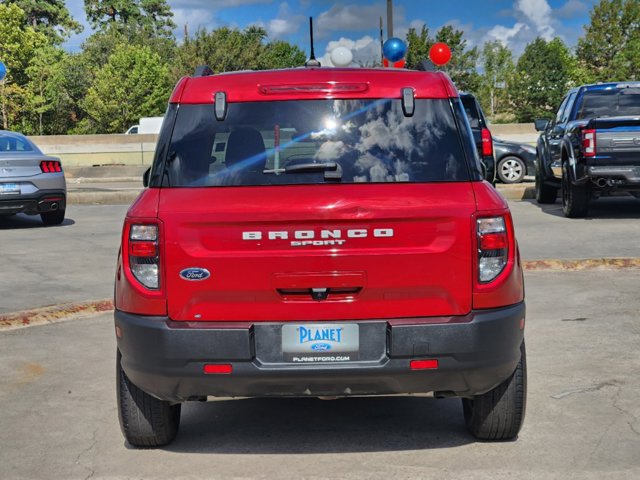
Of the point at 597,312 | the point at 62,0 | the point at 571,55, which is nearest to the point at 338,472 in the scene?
the point at 597,312

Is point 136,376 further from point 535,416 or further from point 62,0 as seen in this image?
point 62,0

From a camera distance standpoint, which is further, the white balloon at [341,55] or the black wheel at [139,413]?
the white balloon at [341,55]

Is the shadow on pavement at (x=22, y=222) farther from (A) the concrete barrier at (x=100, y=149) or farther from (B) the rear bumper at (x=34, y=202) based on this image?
(A) the concrete barrier at (x=100, y=149)

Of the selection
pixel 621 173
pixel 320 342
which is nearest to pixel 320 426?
pixel 320 342

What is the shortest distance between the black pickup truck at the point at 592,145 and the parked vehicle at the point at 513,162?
186 inches

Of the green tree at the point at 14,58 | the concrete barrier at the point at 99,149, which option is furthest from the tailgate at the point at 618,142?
the green tree at the point at 14,58

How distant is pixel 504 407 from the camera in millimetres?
4898

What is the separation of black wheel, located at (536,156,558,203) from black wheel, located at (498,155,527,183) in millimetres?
4277

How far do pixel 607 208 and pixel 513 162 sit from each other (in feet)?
18.5

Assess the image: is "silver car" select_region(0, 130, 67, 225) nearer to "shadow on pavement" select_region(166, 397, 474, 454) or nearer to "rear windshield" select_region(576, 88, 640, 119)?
"rear windshield" select_region(576, 88, 640, 119)

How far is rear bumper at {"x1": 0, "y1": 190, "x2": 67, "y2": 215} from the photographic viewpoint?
15547 millimetres

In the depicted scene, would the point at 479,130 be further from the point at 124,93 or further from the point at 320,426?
the point at 124,93

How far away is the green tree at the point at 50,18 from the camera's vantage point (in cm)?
9975

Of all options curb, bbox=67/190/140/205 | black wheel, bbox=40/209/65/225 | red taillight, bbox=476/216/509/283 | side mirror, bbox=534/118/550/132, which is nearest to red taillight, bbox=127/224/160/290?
red taillight, bbox=476/216/509/283
